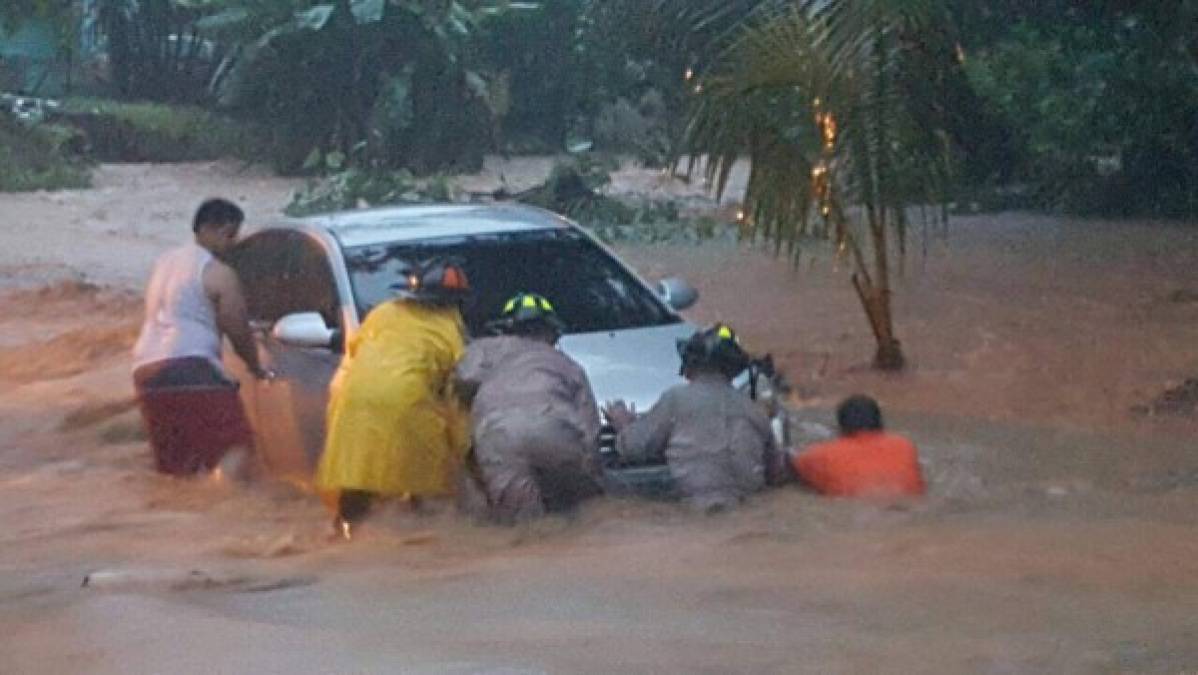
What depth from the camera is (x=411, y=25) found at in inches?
1393

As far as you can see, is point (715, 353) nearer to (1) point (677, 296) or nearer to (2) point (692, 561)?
(2) point (692, 561)

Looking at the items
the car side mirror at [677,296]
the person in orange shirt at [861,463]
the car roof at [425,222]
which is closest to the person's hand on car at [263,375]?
the car roof at [425,222]

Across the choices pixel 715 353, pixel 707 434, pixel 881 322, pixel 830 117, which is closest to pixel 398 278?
pixel 715 353

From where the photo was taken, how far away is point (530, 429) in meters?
7.43

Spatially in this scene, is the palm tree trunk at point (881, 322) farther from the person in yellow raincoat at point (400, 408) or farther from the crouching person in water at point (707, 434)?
the person in yellow raincoat at point (400, 408)

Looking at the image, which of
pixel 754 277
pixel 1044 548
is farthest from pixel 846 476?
pixel 754 277

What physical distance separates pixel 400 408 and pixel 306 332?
1.30 metres

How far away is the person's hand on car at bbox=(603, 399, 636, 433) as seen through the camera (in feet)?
26.1

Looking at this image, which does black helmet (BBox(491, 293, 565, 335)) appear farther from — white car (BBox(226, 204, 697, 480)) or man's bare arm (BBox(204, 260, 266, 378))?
man's bare arm (BBox(204, 260, 266, 378))

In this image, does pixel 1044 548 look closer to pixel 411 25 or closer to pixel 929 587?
pixel 929 587

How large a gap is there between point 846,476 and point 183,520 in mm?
2914

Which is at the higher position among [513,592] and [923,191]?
[923,191]

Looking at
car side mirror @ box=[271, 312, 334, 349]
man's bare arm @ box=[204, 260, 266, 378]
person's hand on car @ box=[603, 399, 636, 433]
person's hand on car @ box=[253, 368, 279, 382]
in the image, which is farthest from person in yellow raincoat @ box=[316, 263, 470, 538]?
person's hand on car @ box=[253, 368, 279, 382]

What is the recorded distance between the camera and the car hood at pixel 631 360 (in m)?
8.41
